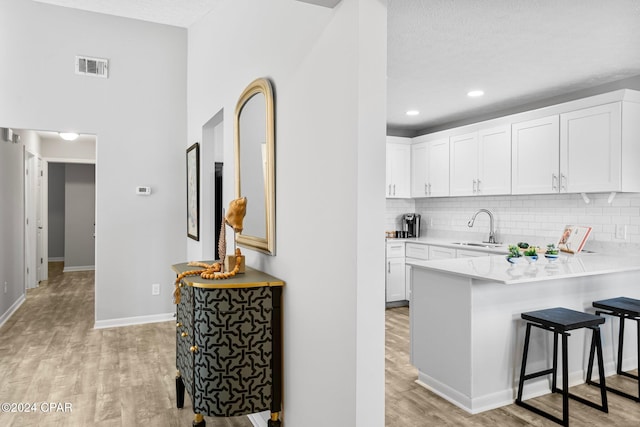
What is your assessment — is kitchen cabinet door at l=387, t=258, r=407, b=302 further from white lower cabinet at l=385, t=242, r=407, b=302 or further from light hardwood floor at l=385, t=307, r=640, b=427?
light hardwood floor at l=385, t=307, r=640, b=427

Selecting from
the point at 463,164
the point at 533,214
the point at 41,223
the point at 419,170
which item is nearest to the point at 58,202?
the point at 41,223

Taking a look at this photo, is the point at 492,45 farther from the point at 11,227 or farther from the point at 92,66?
the point at 11,227

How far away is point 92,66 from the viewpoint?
4.62 m

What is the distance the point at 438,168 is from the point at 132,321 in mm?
4235

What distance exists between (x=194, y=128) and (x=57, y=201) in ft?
23.2

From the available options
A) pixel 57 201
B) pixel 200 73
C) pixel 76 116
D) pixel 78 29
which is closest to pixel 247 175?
pixel 200 73

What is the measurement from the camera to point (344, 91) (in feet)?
5.38

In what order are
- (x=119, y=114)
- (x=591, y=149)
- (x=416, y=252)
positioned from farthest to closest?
1. (x=416, y=252)
2. (x=119, y=114)
3. (x=591, y=149)

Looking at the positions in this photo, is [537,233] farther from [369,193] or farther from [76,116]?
[76,116]

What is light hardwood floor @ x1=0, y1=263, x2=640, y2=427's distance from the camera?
2672 mm

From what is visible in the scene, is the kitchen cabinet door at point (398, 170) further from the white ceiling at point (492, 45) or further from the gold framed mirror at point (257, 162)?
the gold framed mirror at point (257, 162)

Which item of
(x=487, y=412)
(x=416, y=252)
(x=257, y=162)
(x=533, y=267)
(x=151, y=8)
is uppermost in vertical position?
(x=151, y=8)

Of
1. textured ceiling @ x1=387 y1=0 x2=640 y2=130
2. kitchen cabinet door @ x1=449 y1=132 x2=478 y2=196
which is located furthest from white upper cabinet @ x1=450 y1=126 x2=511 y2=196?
textured ceiling @ x1=387 y1=0 x2=640 y2=130

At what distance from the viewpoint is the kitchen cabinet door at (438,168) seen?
5.60 metres
